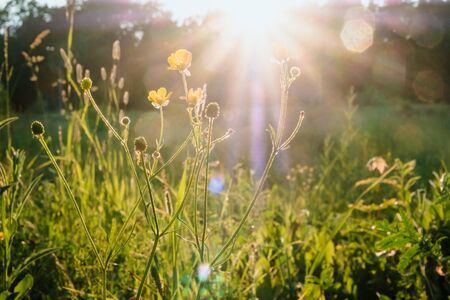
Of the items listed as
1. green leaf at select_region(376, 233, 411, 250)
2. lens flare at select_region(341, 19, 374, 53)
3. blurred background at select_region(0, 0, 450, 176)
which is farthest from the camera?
lens flare at select_region(341, 19, 374, 53)

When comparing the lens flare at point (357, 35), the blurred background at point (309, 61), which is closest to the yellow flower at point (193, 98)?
the blurred background at point (309, 61)

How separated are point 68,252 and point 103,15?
22720 millimetres

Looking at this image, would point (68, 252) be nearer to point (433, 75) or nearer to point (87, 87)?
point (87, 87)

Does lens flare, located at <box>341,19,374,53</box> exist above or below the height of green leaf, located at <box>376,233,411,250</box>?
above

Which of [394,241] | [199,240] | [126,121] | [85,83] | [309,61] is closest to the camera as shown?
[85,83]

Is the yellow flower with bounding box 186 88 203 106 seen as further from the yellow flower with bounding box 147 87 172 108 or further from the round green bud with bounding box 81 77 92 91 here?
the round green bud with bounding box 81 77 92 91

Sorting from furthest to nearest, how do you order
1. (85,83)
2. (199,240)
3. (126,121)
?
1. (199,240)
2. (126,121)
3. (85,83)

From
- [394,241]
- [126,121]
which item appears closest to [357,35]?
[394,241]

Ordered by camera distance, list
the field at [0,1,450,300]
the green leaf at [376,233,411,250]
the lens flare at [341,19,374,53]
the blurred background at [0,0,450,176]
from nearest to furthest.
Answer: the field at [0,1,450,300] → the green leaf at [376,233,411,250] → the blurred background at [0,0,450,176] → the lens flare at [341,19,374,53]

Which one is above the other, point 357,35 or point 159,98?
point 357,35

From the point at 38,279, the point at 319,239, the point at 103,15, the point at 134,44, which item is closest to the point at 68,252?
the point at 38,279

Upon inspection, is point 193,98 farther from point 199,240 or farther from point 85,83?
point 199,240

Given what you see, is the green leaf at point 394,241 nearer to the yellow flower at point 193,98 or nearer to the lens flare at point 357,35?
the yellow flower at point 193,98

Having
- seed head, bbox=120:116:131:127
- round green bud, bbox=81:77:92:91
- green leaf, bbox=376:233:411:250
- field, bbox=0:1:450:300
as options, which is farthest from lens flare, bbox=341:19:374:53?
round green bud, bbox=81:77:92:91
